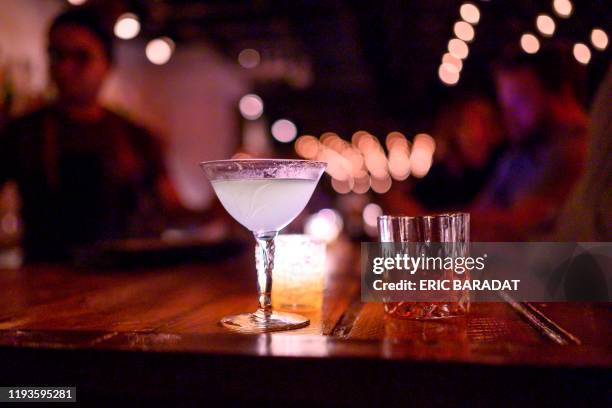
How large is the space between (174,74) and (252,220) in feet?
22.1

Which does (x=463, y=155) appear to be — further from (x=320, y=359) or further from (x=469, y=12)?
(x=320, y=359)

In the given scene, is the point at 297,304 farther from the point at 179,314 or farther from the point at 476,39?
the point at 476,39

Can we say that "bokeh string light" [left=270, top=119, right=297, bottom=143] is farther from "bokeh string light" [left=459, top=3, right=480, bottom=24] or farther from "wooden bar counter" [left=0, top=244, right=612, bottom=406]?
"wooden bar counter" [left=0, top=244, right=612, bottom=406]

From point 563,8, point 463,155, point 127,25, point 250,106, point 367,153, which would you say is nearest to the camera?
point 563,8

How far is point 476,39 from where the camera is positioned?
4312mm

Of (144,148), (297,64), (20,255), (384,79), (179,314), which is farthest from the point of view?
(297,64)

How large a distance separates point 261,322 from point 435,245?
0.40 meters

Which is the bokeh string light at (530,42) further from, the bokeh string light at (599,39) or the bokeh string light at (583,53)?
the bokeh string light at (599,39)

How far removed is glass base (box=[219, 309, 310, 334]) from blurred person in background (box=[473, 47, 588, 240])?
2.23 m

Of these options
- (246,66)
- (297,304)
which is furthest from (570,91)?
(246,66)

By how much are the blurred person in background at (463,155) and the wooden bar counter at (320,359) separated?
402cm

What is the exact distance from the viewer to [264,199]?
1126 mm

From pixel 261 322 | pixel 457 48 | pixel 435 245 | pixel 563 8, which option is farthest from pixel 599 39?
pixel 457 48

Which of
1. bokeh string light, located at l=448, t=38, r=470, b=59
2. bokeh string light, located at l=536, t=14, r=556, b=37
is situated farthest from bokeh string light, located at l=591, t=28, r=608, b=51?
bokeh string light, located at l=448, t=38, r=470, b=59
